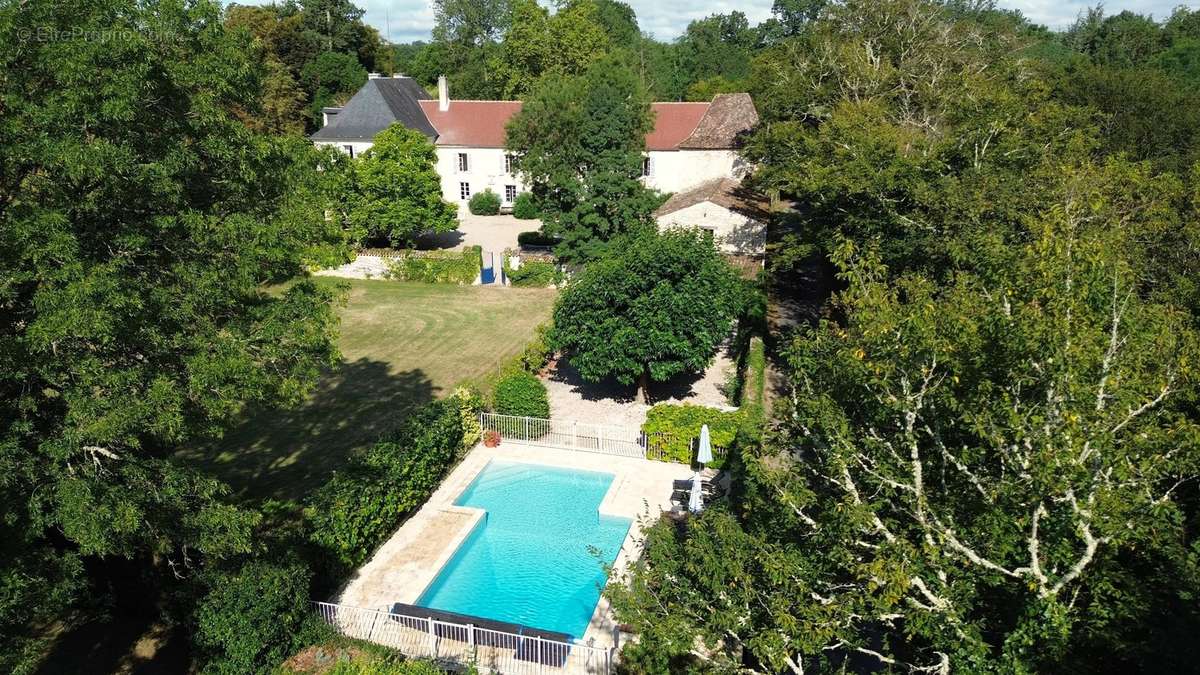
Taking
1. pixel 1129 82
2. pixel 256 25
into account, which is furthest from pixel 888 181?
pixel 256 25

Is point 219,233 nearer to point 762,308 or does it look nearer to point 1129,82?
point 762,308

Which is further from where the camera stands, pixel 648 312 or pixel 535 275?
pixel 535 275

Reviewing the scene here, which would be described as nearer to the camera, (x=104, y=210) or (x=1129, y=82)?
(x=104, y=210)

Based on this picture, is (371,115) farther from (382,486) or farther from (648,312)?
(382,486)

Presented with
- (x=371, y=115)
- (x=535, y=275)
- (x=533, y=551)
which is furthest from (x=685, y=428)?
(x=371, y=115)

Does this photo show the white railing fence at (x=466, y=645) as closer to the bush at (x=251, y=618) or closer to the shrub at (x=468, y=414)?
the bush at (x=251, y=618)

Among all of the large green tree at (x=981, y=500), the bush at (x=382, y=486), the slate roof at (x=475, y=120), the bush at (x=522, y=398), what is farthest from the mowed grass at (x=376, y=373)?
the slate roof at (x=475, y=120)
